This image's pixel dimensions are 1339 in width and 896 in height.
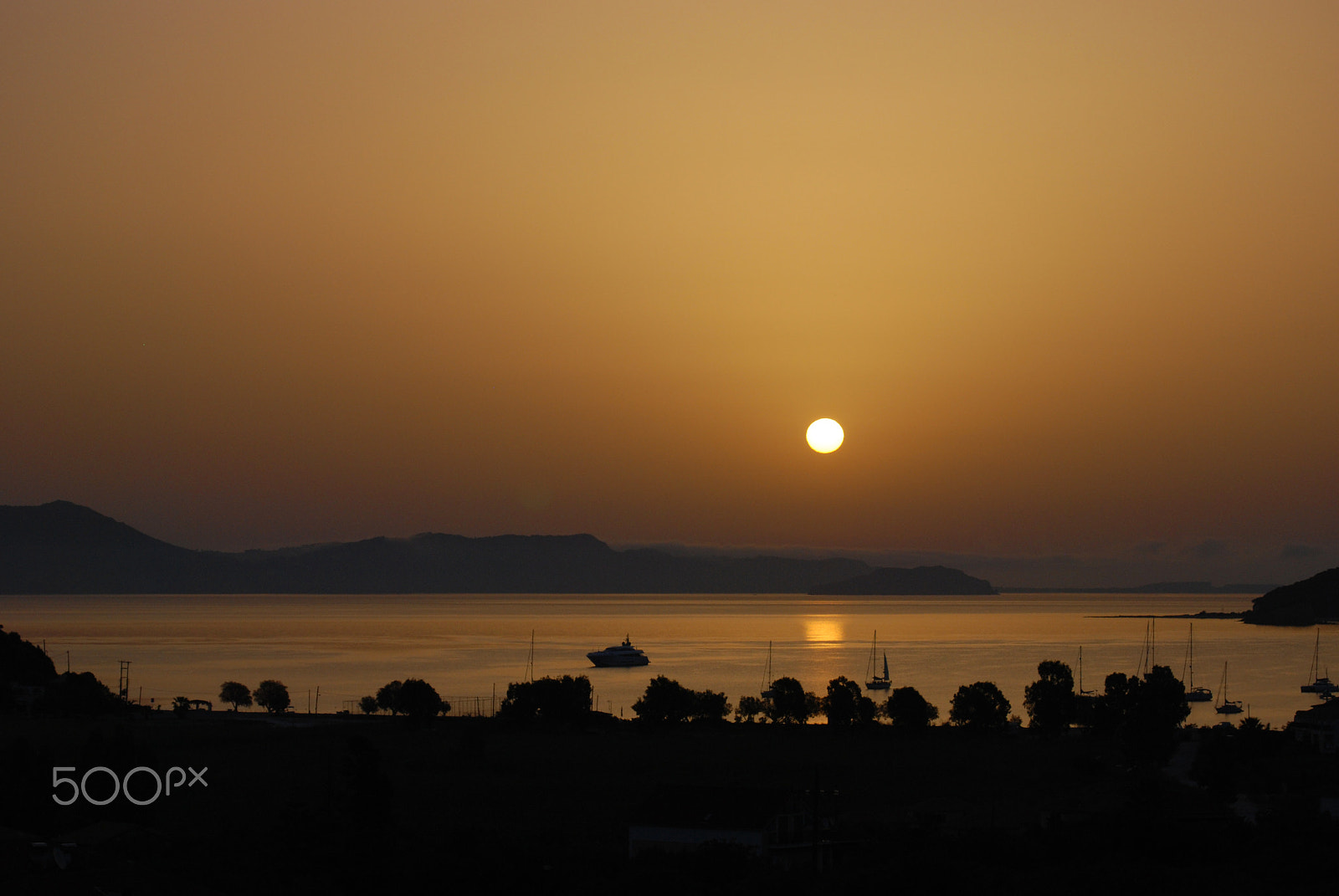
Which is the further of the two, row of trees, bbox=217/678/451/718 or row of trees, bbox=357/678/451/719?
row of trees, bbox=217/678/451/718

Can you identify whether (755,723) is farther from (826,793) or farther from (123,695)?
(123,695)

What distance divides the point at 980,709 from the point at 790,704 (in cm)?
951

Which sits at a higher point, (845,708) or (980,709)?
(980,709)

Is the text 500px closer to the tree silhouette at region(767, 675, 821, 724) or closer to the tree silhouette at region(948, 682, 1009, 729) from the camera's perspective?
the tree silhouette at region(767, 675, 821, 724)

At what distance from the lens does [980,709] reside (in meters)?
58.9

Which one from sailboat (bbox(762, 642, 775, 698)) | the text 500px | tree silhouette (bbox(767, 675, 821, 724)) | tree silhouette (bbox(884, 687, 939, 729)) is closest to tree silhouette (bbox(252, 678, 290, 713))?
tree silhouette (bbox(767, 675, 821, 724))

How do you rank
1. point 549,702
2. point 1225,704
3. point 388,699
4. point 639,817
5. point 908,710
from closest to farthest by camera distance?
1. point 639,817
2. point 908,710
3. point 549,702
4. point 388,699
5. point 1225,704

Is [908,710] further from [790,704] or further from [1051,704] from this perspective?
[790,704]

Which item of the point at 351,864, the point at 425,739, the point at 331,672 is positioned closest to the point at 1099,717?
the point at 425,739

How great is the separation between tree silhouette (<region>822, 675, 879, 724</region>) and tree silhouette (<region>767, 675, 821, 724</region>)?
250 cm

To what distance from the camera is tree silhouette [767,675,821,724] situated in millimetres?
63156

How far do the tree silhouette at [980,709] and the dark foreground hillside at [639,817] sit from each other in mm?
4497

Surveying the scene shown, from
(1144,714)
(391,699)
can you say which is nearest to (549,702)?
(391,699)

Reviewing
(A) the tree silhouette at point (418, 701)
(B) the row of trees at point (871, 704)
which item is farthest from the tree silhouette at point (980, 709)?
(A) the tree silhouette at point (418, 701)
